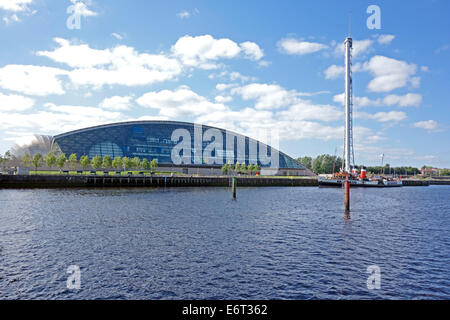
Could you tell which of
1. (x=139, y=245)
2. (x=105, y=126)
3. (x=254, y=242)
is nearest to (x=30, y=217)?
(x=139, y=245)

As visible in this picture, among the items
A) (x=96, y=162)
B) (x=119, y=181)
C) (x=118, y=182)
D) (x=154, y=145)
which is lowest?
(x=118, y=182)

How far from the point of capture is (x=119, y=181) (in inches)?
3880

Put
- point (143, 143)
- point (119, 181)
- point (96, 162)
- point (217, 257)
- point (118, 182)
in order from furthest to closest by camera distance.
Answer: point (143, 143) < point (96, 162) < point (119, 181) < point (118, 182) < point (217, 257)

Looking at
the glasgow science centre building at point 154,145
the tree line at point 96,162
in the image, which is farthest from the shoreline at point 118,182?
the glasgow science centre building at point 154,145

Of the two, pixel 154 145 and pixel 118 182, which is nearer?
pixel 118 182

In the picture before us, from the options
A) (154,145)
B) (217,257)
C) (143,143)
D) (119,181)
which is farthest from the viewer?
(154,145)

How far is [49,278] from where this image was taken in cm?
1773

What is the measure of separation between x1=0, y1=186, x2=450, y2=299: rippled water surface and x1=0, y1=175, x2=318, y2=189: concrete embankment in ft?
178

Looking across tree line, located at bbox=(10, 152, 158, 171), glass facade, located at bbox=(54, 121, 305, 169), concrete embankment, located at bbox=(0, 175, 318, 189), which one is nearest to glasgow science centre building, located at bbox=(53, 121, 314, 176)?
glass facade, located at bbox=(54, 121, 305, 169)

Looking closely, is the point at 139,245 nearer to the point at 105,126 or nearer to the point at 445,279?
the point at 445,279

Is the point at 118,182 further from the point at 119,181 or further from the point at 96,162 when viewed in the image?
the point at 96,162

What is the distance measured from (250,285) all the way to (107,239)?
15.9 m

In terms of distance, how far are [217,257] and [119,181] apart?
83602 millimetres

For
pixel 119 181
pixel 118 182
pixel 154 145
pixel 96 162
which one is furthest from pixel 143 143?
pixel 118 182
